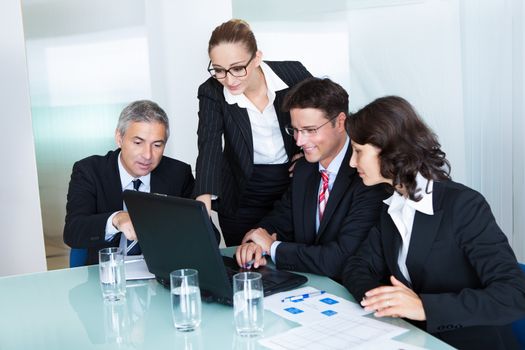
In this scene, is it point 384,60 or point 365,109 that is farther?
point 384,60

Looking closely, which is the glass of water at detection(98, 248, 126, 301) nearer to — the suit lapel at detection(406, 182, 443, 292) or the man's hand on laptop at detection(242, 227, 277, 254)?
the man's hand on laptop at detection(242, 227, 277, 254)

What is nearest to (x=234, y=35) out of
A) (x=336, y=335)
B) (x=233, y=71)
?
(x=233, y=71)

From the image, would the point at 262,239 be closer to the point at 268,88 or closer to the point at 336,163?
the point at 336,163

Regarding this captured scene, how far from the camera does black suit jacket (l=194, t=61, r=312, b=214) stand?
8.04ft

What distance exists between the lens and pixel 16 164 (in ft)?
12.9

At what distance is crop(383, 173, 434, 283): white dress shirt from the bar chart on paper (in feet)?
1.15

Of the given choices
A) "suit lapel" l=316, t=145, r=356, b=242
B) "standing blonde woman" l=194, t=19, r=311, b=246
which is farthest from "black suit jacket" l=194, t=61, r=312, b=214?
"suit lapel" l=316, t=145, r=356, b=242

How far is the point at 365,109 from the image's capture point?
70.4 inches

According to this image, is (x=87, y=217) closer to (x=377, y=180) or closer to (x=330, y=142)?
(x=330, y=142)

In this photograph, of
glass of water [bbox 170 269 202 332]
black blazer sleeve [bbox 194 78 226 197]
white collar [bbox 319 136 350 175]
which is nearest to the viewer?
glass of water [bbox 170 269 202 332]

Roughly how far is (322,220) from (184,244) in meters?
0.64

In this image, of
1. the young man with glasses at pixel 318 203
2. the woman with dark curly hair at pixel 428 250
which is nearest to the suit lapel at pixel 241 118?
the young man with glasses at pixel 318 203

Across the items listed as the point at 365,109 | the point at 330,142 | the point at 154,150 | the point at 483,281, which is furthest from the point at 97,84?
the point at 483,281

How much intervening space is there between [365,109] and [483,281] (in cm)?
59
